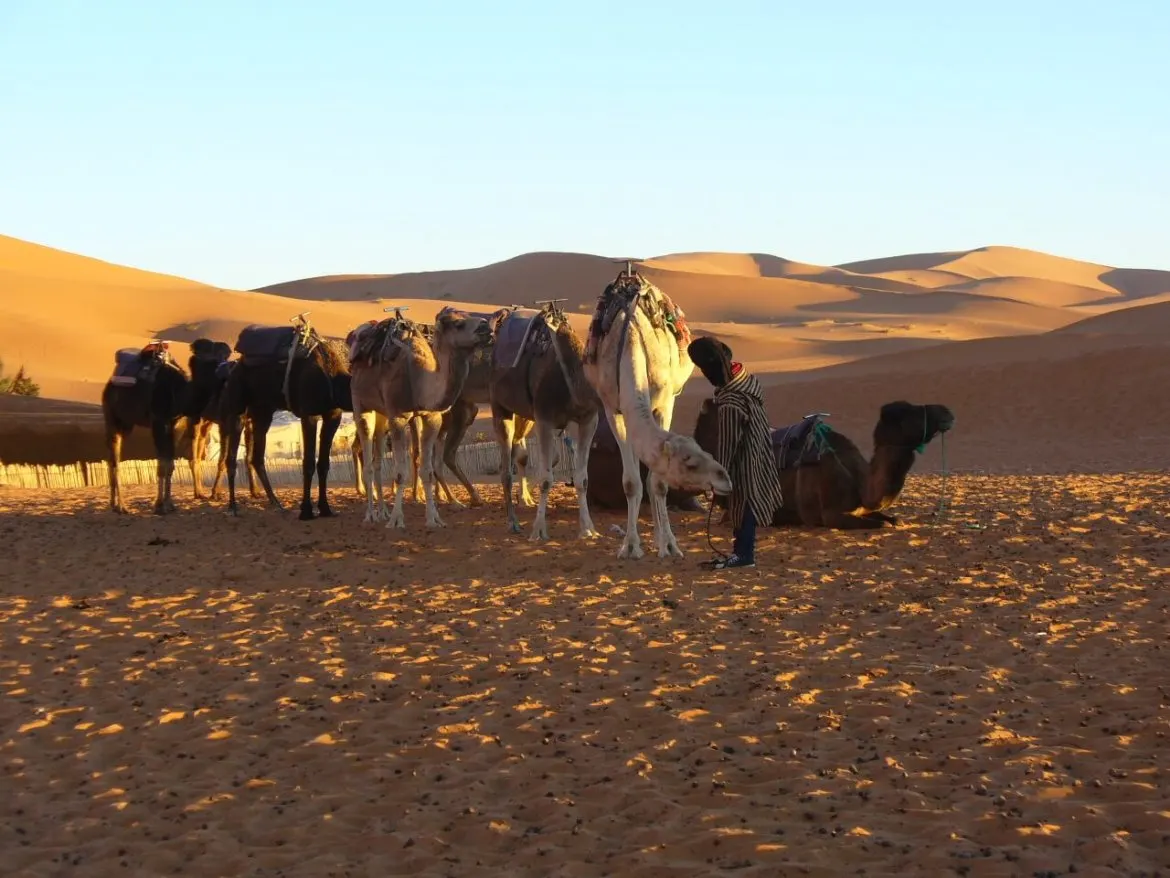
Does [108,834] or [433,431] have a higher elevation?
[433,431]

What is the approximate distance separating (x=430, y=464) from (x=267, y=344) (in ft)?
8.56

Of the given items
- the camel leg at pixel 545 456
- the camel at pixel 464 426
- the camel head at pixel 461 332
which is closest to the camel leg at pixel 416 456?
the camel at pixel 464 426

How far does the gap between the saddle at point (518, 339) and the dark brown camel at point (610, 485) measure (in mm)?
1791

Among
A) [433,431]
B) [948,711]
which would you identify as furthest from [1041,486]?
[948,711]

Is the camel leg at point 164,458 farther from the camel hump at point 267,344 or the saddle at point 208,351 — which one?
the camel hump at point 267,344

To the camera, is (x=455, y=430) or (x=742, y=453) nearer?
(x=742, y=453)

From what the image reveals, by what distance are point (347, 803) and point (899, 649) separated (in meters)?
3.49

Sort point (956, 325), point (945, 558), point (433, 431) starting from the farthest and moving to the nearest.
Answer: point (956, 325) < point (433, 431) < point (945, 558)

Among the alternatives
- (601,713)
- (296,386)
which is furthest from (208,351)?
(601,713)

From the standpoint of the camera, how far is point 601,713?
6.99 m

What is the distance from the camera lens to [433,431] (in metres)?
15.3

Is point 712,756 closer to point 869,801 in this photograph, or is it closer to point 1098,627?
point 869,801

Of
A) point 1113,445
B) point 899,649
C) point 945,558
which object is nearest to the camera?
point 899,649

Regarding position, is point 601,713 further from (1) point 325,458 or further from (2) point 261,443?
(2) point 261,443
